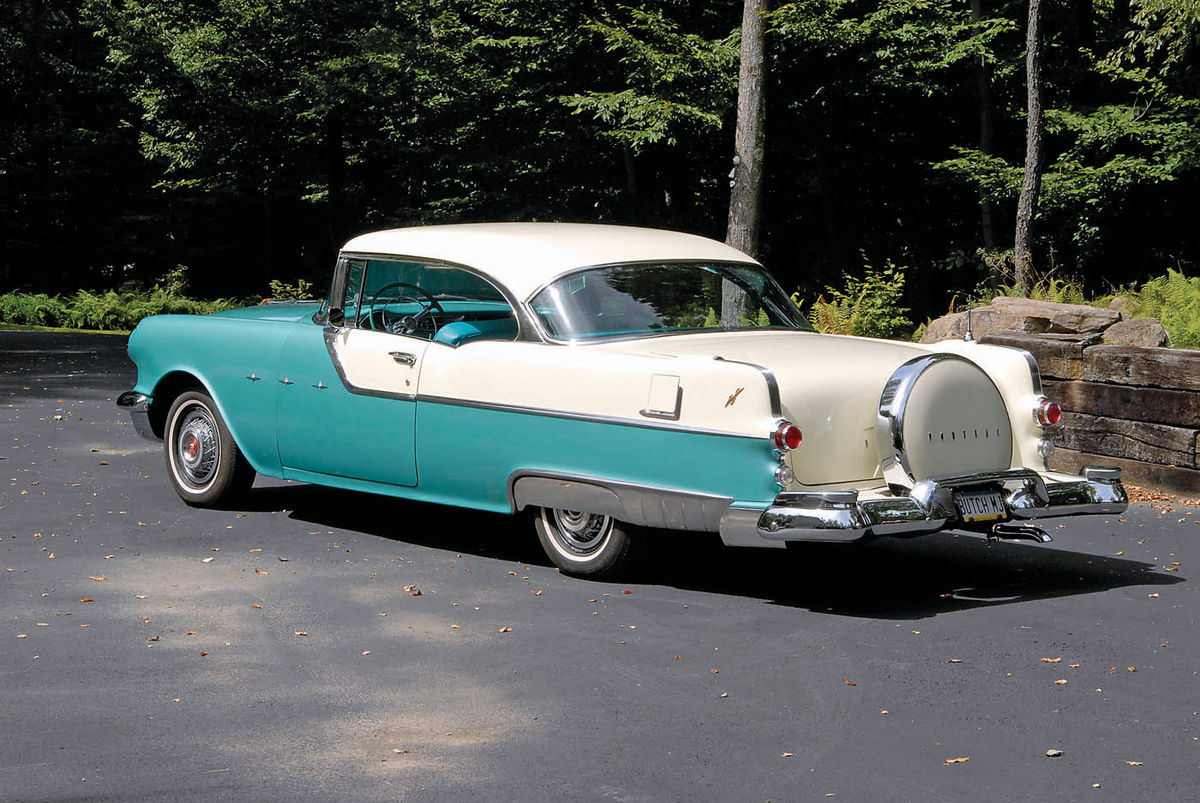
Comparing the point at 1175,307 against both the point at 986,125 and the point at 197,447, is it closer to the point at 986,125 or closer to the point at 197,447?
the point at 197,447

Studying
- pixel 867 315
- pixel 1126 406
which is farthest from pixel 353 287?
pixel 867 315

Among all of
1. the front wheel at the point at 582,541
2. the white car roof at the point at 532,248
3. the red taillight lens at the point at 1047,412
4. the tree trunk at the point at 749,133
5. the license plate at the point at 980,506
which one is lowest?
the front wheel at the point at 582,541

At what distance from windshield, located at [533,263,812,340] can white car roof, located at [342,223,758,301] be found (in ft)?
0.27

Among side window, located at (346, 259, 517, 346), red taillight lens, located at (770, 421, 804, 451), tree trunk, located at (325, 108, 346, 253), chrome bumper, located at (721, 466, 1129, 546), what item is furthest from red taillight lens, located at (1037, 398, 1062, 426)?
tree trunk, located at (325, 108, 346, 253)

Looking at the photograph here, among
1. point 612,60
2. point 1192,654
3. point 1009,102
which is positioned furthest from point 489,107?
point 1192,654

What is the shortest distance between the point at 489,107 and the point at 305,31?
4570 millimetres

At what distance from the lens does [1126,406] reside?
10.1m

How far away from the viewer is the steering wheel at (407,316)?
26.1 ft

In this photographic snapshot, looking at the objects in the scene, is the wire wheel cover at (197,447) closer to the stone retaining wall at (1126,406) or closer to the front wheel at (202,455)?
the front wheel at (202,455)

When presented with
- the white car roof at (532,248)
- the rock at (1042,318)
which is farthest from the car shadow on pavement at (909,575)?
the rock at (1042,318)

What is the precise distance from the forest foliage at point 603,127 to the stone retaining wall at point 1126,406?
11268 millimetres

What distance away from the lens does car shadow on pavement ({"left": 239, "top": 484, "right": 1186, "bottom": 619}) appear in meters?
6.89

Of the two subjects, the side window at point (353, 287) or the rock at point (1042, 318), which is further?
the rock at point (1042, 318)

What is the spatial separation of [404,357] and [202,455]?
2.04 metres
